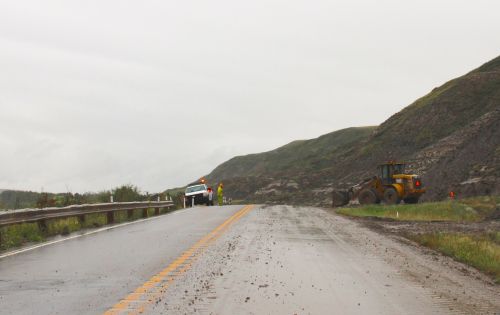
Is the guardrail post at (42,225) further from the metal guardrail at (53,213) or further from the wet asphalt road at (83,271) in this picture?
the wet asphalt road at (83,271)

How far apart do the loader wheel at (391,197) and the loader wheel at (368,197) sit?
112 cm

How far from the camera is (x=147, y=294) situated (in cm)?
746

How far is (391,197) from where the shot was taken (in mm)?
35625

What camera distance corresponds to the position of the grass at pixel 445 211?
27.7 m

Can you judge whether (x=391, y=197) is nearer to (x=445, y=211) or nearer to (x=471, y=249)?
(x=445, y=211)

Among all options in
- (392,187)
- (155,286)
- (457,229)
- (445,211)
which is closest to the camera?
(155,286)

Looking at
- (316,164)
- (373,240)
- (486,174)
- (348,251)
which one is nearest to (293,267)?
(348,251)

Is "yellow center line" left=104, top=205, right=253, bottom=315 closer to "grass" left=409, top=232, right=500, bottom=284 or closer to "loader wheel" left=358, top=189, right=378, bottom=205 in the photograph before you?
"grass" left=409, top=232, right=500, bottom=284

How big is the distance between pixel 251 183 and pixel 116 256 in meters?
74.0

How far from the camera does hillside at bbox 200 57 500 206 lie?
44.5 meters

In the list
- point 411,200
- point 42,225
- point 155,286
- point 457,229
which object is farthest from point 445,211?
point 155,286

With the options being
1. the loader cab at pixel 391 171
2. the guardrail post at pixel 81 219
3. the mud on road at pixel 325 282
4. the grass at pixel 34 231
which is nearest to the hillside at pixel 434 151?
the loader cab at pixel 391 171

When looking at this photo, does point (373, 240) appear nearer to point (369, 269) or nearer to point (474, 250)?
point (474, 250)

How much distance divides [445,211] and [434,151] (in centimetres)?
2874
